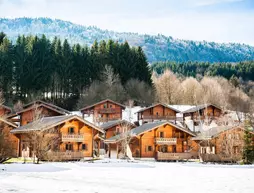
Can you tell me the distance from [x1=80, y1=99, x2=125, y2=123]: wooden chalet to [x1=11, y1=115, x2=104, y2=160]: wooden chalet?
923 inches

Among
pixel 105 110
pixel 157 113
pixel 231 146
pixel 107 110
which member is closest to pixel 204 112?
pixel 157 113

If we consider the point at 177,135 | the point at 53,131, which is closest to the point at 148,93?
the point at 177,135

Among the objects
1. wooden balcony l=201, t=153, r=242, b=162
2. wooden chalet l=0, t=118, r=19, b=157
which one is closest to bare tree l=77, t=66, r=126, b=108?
wooden chalet l=0, t=118, r=19, b=157

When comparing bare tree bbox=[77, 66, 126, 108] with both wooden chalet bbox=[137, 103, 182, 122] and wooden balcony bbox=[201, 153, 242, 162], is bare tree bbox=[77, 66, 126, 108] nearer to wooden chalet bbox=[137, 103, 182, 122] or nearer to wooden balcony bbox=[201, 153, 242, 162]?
wooden chalet bbox=[137, 103, 182, 122]

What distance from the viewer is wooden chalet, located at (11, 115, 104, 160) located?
4309cm

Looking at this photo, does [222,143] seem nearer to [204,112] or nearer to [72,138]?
[72,138]

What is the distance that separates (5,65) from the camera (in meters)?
78.5

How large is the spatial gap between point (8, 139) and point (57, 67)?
42446mm

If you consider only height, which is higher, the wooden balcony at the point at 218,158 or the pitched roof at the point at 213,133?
the pitched roof at the point at 213,133

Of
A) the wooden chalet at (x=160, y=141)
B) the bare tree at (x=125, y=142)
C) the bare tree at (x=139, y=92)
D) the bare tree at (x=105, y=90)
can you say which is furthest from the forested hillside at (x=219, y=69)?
the bare tree at (x=125, y=142)

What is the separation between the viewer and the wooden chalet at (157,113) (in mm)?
70812

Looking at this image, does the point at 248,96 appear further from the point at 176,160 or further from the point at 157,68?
the point at 176,160

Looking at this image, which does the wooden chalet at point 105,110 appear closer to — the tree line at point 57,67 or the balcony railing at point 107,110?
the balcony railing at point 107,110

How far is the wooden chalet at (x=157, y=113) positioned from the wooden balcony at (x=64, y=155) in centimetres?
2748
